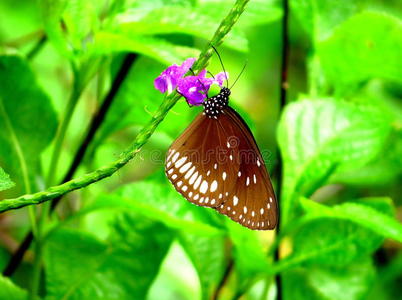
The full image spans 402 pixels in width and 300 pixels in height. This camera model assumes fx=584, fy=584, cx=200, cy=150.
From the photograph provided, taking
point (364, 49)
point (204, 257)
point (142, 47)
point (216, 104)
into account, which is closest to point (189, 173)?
point (216, 104)

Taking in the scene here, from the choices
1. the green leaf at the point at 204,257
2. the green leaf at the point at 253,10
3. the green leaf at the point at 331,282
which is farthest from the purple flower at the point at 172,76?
the green leaf at the point at 331,282

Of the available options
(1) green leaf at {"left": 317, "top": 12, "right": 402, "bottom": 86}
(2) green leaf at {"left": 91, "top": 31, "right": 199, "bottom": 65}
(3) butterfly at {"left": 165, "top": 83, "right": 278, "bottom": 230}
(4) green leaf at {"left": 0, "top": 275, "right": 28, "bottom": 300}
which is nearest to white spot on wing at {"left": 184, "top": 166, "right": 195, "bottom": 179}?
(3) butterfly at {"left": 165, "top": 83, "right": 278, "bottom": 230}

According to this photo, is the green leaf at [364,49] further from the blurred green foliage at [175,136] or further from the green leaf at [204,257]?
the green leaf at [204,257]

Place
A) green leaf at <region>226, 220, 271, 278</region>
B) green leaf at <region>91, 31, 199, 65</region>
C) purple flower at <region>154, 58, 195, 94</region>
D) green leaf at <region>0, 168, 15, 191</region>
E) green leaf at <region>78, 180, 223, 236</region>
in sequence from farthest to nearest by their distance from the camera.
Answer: green leaf at <region>226, 220, 271, 278</region> → green leaf at <region>78, 180, 223, 236</region> → green leaf at <region>91, 31, 199, 65</region> → purple flower at <region>154, 58, 195, 94</region> → green leaf at <region>0, 168, 15, 191</region>

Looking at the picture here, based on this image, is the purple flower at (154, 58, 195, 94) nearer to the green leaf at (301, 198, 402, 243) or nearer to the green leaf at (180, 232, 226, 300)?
the green leaf at (301, 198, 402, 243)

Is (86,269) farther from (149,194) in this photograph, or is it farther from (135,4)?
(135,4)

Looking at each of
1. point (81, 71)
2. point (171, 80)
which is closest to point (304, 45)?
point (81, 71)
